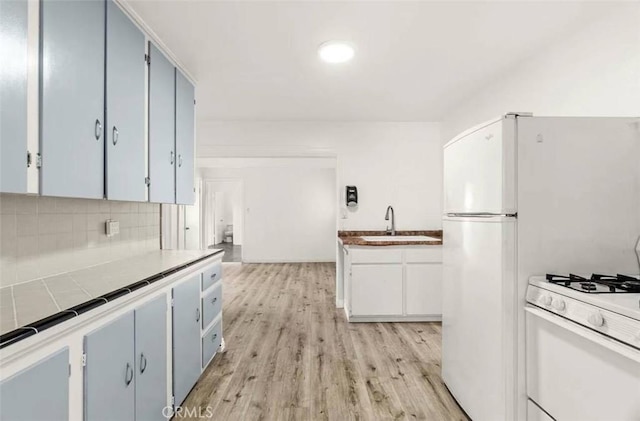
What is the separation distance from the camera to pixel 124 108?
5.62 ft

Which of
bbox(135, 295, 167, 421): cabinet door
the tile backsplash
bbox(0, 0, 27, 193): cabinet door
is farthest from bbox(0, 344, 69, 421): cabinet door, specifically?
the tile backsplash

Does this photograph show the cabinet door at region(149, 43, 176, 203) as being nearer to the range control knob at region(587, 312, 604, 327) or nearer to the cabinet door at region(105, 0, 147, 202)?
the cabinet door at region(105, 0, 147, 202)

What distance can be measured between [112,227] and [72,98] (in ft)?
3.39

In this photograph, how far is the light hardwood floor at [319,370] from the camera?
1.98 m

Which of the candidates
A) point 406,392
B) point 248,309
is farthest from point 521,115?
point 248,309

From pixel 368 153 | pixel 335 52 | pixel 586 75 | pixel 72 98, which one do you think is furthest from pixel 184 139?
pixel 586 75

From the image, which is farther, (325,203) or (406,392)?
(325,203)

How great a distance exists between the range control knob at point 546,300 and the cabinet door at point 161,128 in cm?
214

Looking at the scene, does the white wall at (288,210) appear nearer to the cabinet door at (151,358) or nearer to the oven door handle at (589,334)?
the cabinet door at (151,358)

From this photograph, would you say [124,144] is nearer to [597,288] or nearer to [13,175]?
[13,175]

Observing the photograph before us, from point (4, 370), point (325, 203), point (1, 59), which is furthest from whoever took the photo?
point (325, 203)

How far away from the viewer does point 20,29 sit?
1.11 metres

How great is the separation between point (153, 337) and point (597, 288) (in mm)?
1946

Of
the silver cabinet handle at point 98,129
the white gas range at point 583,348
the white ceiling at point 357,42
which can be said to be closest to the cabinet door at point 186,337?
the silver cabinet handle at point 98,129
